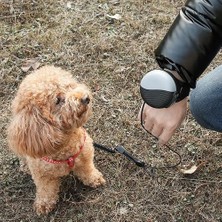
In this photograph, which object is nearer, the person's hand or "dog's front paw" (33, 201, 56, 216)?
the person's hand

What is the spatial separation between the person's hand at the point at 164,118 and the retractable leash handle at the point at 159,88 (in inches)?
3.0

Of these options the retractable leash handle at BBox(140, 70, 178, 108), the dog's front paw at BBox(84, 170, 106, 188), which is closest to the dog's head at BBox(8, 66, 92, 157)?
the dog's front paw at BBox(84, 170, 106, 188)

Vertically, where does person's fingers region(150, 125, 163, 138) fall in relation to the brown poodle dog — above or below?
above

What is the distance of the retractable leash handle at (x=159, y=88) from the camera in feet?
4.23

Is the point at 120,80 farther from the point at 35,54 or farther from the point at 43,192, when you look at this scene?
the point at 43,192

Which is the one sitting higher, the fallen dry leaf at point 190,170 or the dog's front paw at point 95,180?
the fallen dry leaf at point 190,170

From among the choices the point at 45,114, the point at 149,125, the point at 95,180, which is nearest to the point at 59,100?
the point at 45,114

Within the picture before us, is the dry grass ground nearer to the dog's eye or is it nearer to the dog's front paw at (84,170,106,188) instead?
the dog's front paw at (84,170,106,188)

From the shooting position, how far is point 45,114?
192 cm

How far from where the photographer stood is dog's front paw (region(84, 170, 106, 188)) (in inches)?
90.6

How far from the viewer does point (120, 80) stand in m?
2.84

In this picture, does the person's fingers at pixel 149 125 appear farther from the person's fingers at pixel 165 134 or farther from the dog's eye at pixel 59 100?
the dog's eye at pixel 59 100

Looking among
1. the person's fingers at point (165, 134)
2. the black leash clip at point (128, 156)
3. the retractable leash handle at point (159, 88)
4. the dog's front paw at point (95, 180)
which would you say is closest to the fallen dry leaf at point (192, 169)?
the black leash clip at point (128, 156)

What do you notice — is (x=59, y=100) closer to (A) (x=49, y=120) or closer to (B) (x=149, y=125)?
(A) (x=49, y=120)
